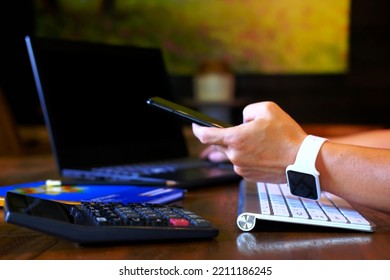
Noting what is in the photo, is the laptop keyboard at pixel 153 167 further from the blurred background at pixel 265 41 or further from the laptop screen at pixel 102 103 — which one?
the blurred background at pixel 265 41

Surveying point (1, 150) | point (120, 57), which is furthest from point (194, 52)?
point (120, 57)

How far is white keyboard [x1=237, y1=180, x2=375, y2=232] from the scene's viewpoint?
1.90ft

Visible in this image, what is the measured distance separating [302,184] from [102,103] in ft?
1.84

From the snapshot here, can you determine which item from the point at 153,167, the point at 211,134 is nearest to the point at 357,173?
the point at 211,134

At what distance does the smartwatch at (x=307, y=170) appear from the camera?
2.10 ft

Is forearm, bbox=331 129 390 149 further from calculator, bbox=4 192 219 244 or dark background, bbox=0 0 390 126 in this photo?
dark background, bbox=0 0 390 126

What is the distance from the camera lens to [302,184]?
655mm

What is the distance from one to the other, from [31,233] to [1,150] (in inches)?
52.2

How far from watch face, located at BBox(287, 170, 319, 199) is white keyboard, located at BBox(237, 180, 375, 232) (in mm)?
15

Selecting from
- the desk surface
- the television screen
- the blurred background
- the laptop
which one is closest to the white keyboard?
the desk surface

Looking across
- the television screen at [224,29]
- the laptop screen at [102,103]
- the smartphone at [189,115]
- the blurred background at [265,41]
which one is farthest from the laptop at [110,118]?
the television screen at [224,29]

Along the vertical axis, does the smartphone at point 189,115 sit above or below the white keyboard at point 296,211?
above

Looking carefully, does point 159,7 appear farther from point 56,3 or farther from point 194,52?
point 56,3

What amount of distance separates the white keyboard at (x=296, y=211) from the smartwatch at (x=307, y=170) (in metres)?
0.02
